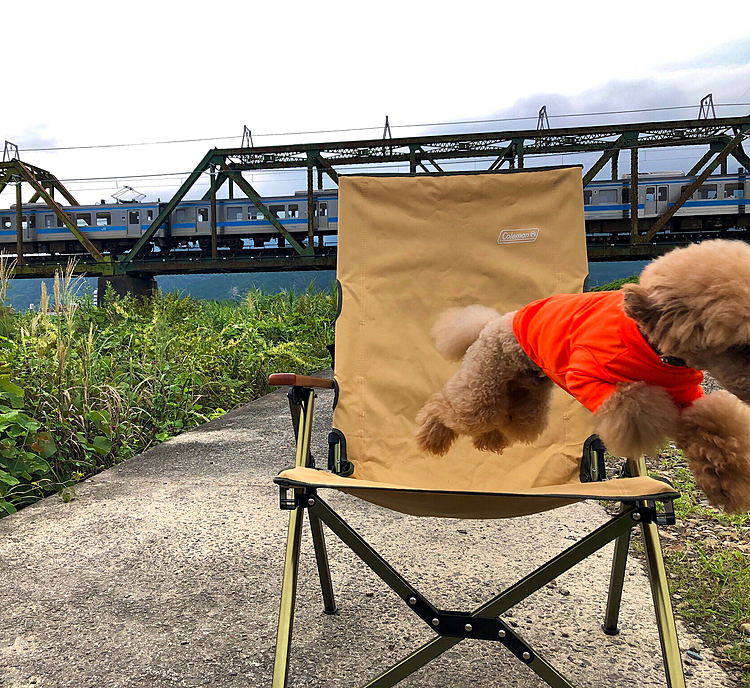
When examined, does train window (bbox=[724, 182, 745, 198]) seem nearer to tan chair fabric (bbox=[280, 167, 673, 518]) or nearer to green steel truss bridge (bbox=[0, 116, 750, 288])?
green steel truss bridge (bbox=[0, 116, 750, 288])

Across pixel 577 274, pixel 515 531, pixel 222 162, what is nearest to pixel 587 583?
pixel 515 531

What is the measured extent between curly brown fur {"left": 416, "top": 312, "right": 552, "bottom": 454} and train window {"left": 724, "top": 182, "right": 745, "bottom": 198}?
43.7ft

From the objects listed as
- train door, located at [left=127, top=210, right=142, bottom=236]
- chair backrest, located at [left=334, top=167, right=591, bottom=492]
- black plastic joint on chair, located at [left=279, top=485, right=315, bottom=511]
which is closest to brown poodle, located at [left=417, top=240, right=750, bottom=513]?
black plastic joint on chair, located at [left=279, top=485, right=315, bottom=511]

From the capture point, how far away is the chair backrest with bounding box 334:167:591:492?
63.8 inches

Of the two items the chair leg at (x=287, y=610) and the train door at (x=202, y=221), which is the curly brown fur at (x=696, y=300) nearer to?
the chair leg at (x=287, y=610)

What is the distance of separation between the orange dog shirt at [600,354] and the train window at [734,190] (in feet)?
44.2

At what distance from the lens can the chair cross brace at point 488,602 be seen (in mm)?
918

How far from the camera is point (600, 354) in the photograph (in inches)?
32.5

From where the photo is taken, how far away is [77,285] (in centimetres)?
337

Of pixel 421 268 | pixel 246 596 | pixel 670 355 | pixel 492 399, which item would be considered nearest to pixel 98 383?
pixel 246 596

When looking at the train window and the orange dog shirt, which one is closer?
the orange dog shirt

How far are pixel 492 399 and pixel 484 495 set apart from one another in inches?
12.2

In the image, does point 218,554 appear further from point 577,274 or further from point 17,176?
point 17,176

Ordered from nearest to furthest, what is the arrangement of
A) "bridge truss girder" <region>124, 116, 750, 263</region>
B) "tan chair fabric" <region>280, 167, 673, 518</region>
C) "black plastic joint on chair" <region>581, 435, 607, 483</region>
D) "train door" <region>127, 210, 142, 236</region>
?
1. "black plastic joint on chair" <region>581, 435, 607, 483</region>
2. "tan chair fabric" <region>280, 167, 673, 518</region>
3. "bridge truss girder" <region>124, 116, 750, 263</region>
4. "train door" <region>127, 210, 142, 236</region>
